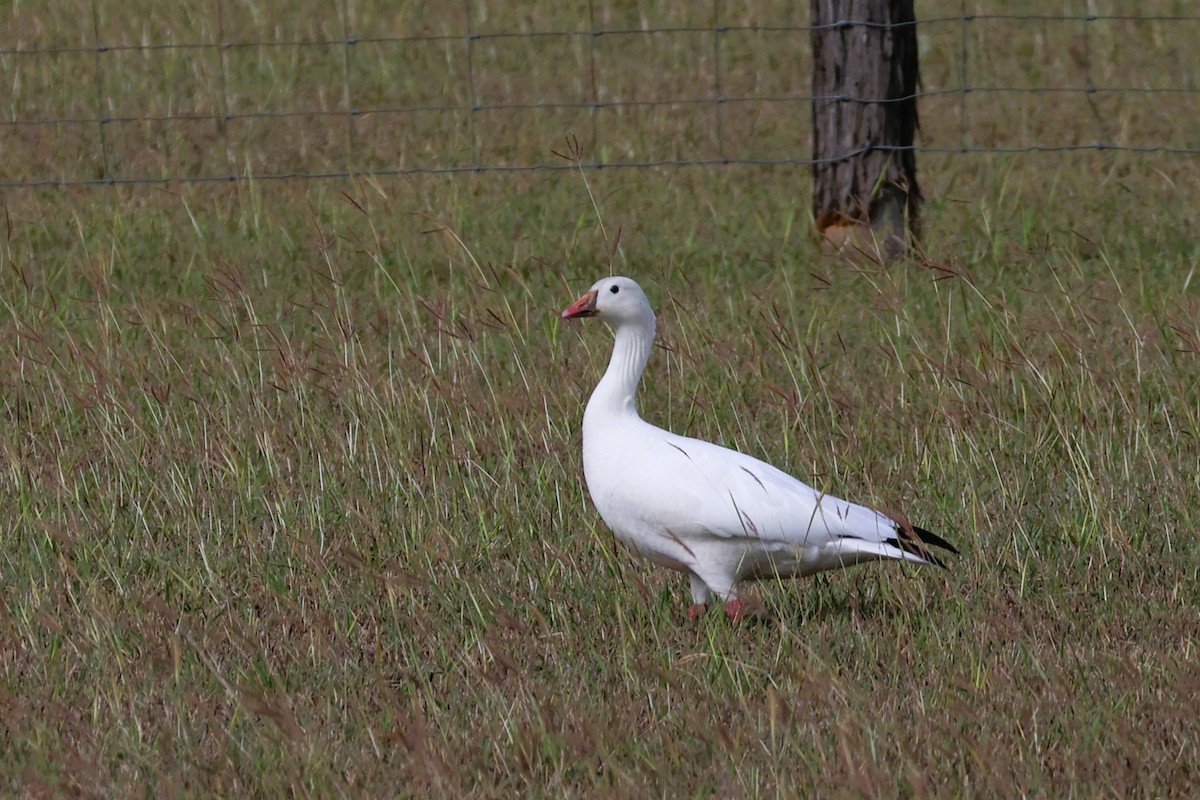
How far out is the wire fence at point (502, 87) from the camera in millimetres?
9133

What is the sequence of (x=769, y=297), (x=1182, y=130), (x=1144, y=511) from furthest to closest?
(x=1182, y=130), (x=769, y=297), (x=1144, y=511)

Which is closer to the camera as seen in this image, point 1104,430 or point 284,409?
point 1104,430

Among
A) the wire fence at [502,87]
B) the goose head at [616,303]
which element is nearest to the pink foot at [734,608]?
the goose head at [616,303]

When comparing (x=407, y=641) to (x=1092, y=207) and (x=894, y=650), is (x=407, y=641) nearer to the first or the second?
(x=894, y=650)

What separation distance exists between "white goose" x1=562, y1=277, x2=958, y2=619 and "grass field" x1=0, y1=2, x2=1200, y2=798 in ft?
0.42

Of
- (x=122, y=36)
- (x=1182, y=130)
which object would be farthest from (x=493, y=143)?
(x=1182, y=130)

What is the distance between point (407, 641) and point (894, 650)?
104cm

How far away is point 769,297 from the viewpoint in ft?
21.4

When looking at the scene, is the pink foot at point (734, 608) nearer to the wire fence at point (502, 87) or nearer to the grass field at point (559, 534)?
the grass field at point (559, 534)

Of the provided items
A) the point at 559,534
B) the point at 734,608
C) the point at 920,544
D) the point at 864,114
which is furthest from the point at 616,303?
the point at 864,114

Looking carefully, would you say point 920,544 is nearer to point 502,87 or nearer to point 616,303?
point 616,303

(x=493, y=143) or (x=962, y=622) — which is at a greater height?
(x=493, y=143)

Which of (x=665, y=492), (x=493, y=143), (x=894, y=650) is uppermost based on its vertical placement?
(x=493, y=143)

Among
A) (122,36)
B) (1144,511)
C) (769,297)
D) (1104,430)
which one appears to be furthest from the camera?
(122,36)
